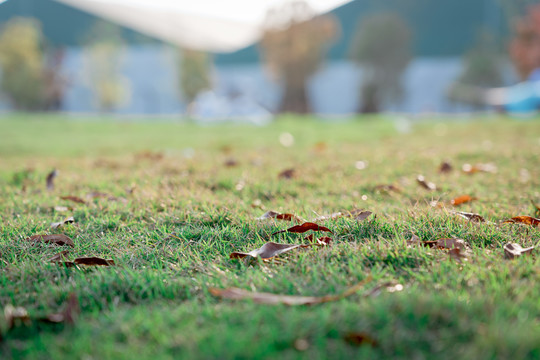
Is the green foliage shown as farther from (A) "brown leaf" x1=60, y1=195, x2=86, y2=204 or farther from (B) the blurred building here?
(A) "brown leaf" x1=60, y1=195, x2=86, y2=204

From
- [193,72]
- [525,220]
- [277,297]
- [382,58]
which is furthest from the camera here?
[193,72]

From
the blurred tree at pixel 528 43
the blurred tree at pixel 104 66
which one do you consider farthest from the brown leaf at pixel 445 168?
the blurred tree at pixel 104 66

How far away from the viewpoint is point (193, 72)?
105 feet

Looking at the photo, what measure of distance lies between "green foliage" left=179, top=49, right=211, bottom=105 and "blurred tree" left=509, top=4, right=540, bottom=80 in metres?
18.6

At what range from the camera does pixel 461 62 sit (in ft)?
98.5

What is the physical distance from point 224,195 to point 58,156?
11.2 feet

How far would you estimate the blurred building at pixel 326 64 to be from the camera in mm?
30672

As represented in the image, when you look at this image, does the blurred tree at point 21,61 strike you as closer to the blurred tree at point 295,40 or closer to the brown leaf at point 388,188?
the blurred tree at point 295,40

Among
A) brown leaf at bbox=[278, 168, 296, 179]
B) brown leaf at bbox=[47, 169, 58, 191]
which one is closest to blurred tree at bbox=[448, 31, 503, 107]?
brown leaf at bbox=[278, 168, 296, 179]

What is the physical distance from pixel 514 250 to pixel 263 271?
34.0 inches

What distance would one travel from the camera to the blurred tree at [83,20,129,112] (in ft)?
98.3

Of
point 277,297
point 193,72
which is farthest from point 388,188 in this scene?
point 193,72

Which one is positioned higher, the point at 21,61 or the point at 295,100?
the point at 21,61

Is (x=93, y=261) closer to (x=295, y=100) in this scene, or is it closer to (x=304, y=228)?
(x=304, y=228)
